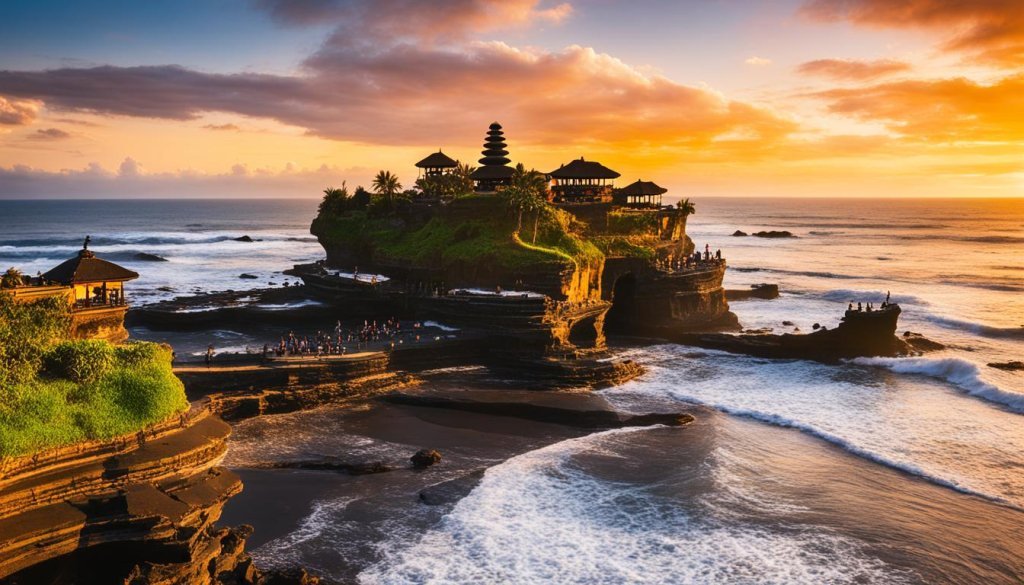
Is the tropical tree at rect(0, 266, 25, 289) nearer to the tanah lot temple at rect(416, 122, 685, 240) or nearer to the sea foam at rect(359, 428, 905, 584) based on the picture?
the sea foam at rect(359, 428, 905, 584)

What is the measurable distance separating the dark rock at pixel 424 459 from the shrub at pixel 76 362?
12.7m

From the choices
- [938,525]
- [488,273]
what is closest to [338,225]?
[488,273]

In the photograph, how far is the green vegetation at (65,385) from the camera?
18.8 metres

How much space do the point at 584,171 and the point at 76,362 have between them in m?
51.0

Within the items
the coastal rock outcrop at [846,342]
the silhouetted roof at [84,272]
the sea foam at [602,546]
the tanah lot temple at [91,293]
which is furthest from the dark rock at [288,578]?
the coastal rock outcrop at [846,342]

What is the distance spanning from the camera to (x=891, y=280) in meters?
91.4

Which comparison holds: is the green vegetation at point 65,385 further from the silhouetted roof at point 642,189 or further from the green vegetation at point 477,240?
the silhouetted roof at point 642,189

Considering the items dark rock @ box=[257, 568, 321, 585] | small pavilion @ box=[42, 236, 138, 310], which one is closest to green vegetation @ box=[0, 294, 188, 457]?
dark rock @ box=[257, 568, 321, 585]

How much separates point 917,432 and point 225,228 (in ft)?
566

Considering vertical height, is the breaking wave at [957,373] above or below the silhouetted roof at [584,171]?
below

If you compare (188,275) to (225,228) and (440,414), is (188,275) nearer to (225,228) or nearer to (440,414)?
(440,414)

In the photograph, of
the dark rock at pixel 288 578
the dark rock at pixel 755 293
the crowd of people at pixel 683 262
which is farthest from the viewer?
the dark rock at pixel 755 293

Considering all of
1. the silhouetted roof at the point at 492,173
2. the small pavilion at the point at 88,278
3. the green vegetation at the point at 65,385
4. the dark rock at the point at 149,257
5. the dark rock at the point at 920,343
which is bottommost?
the dark rock at the point at 920,343

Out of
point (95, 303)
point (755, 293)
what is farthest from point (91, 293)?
point (755, 293)
